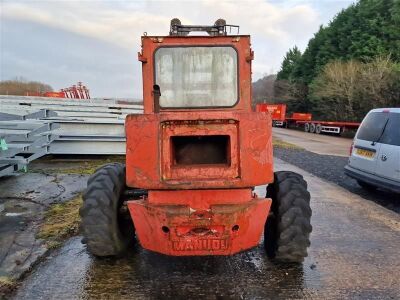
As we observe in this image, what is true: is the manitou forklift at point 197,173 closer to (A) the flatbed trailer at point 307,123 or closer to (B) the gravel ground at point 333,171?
(B) the gravel ground at point 333,171

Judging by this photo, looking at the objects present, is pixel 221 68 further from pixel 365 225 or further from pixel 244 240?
pixel 365 225

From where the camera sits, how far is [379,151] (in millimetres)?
7672

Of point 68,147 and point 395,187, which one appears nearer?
point 395,187

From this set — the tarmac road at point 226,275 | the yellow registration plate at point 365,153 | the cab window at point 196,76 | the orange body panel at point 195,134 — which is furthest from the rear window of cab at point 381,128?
the orange body panel at point 195,134

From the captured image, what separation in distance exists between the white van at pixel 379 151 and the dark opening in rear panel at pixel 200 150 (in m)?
4.40

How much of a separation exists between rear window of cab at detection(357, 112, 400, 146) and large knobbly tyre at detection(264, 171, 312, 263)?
399 cm

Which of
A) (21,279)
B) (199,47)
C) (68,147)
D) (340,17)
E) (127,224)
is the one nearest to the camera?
(21,279)

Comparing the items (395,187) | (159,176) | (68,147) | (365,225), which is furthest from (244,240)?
(68,147)

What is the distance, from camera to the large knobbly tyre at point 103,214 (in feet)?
13.4

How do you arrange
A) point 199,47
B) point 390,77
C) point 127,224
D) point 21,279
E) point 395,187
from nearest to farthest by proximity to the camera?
point 21,279, point 199,47, point 127,224, point 395,187, point 390,77

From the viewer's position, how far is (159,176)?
3.68m

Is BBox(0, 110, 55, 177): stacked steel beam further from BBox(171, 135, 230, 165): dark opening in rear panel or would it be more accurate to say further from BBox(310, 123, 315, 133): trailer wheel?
BBox(310, 123, 315, 133): trailer wheel

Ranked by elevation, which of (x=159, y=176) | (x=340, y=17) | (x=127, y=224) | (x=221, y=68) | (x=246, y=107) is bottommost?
(x=127, y=224)

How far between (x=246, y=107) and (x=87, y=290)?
2.33 metres
